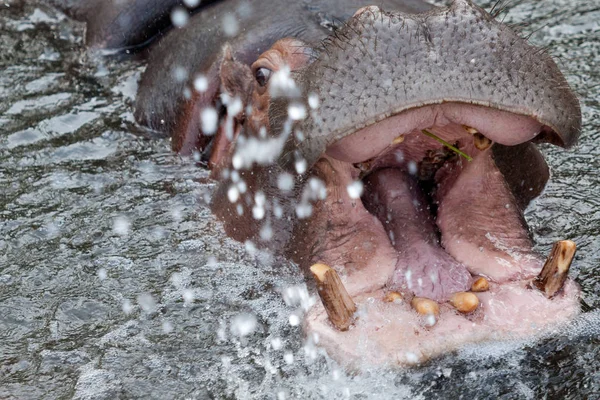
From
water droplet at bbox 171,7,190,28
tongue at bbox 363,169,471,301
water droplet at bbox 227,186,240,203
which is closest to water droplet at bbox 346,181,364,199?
tongue at bbox 363,169,471,301

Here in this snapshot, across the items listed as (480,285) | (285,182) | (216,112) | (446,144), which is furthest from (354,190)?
(216,112)

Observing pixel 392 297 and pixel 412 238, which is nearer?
pixel 392 297

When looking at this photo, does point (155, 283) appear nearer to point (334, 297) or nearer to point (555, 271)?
point (334, 297)

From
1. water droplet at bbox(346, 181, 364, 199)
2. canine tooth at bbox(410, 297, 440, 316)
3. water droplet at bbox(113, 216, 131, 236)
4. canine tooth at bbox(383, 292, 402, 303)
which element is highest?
water droplet at bbox(346, 181, 364, 199)

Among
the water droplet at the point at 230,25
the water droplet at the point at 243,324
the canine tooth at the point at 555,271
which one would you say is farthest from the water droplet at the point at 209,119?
the canine tooth at the point at 555,271

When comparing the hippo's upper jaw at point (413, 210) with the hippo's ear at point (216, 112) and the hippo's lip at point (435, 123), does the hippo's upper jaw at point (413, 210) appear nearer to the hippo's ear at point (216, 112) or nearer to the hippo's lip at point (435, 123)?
the hippo's lip at point (435, 123)

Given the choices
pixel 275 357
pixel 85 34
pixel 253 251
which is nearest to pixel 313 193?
pixel 253 251

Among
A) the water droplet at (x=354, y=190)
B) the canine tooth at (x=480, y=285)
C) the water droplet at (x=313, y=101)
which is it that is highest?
the water droplet at (x=313, y=101)

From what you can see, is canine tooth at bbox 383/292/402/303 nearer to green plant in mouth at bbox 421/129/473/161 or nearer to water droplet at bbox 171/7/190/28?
green plant in mouth at bbox 421/129/473/161
